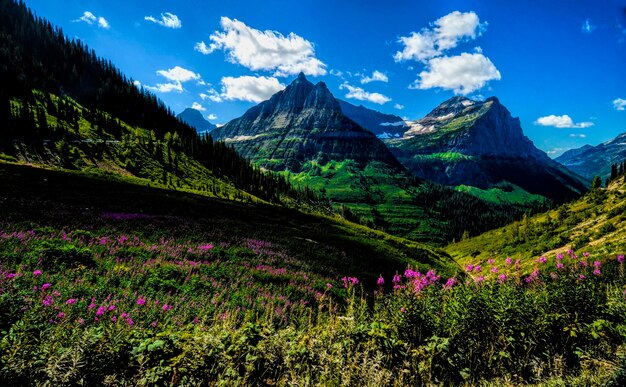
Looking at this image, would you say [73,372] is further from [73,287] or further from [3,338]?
[73,287]

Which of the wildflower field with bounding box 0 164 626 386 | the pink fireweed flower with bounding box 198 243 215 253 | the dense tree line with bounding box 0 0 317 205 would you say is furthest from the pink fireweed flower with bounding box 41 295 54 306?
the dense tree line with bounding box 0 0 317 205

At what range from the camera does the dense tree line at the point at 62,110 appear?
4203 inches

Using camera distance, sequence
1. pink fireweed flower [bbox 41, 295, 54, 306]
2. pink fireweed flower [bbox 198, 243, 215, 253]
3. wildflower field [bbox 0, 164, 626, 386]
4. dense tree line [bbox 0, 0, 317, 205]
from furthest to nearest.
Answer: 1. dense tree line [bbox 0, 0, 317, 205]
2. pink fireweed flower [bbox 198, 243, 215, 253]
3. pink fireweed flower [bbox 41, 295, 54, 306]
4. wildflower field [bbox 0, 164, 626, 386]

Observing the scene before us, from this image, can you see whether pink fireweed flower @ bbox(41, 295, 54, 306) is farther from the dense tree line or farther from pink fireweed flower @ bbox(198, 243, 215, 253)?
the dense tree line

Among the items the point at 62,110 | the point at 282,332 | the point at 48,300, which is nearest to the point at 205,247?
the point at 48,300

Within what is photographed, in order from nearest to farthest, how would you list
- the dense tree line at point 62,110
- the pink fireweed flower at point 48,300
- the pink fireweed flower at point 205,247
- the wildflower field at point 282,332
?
the wildflower field at point 282,332
the pink fireweed flower at point 48,300
the pink fireweed flower at point 205,247
the dense tree line at point 62,110

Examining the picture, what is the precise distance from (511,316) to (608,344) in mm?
2253

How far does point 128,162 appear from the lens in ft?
367

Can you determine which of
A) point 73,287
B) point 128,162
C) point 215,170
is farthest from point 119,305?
point 215,170

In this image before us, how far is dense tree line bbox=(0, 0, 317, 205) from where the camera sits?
107m

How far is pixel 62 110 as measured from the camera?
135750mm

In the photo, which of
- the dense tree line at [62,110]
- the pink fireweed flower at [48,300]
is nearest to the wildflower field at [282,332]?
the pink fireweed flower at [48,300]

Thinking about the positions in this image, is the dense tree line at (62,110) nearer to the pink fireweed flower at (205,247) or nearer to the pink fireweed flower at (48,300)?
the pink fireweed flower at (205,247)

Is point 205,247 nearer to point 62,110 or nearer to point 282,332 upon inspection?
point 282,332
